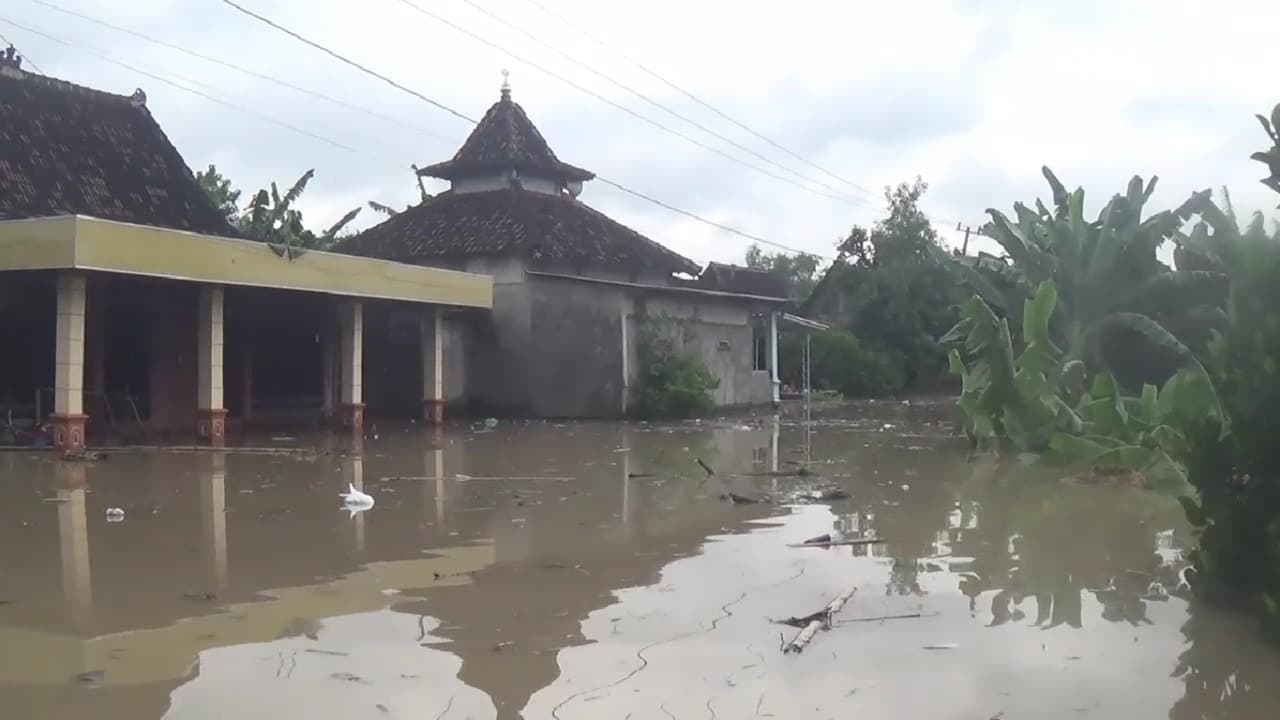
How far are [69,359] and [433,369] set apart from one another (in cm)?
896

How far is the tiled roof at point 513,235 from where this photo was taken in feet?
85.4

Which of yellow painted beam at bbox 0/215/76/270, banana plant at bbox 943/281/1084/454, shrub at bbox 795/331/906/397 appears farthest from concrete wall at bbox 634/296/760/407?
yellow painted beam at bbox 0/215/76/270

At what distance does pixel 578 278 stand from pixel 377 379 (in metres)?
5.50

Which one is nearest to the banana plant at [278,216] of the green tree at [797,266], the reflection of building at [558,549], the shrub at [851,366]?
the reflection of building at [558,549]

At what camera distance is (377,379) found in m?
27.0

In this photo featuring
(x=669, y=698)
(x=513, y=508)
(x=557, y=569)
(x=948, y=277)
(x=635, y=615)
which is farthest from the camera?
(x=948, y=277)

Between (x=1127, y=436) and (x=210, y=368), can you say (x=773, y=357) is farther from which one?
(x=1127, y=436)

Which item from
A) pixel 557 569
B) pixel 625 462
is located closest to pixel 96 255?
pixel 625 462

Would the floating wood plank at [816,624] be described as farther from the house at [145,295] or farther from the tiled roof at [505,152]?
the tiled roof at [505,152]

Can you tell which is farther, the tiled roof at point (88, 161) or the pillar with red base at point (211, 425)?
the tiled roof at point (88, 161)

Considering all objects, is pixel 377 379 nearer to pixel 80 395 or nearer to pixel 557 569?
pixel 80 395

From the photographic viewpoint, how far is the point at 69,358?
51.9 ft

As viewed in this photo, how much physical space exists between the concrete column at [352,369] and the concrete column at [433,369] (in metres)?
2.34

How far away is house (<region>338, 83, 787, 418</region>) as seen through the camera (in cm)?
2597
